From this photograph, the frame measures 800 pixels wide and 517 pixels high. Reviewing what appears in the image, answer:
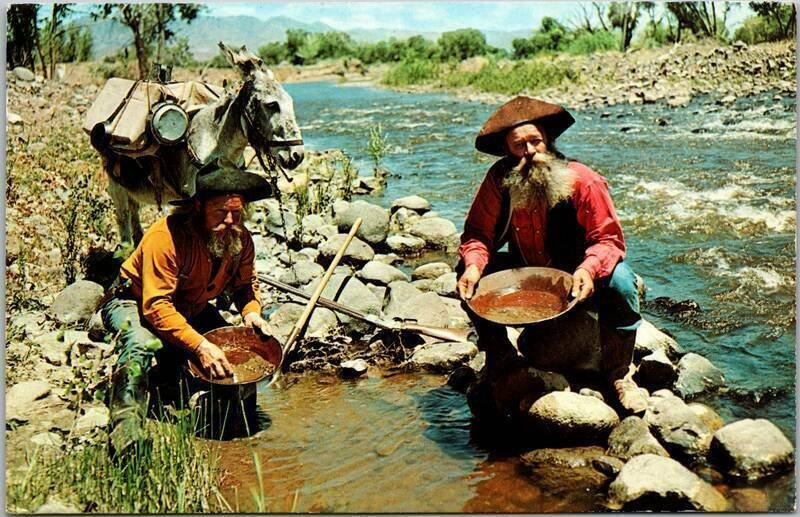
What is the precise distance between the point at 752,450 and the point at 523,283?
45.6 inches

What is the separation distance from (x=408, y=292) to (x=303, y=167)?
512 cm

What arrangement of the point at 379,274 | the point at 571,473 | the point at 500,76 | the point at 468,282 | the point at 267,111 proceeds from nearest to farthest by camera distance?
the point at 571,473 < the point at 468,282 < the point at 267,111 < the point at 379,274 < the point at 500,76

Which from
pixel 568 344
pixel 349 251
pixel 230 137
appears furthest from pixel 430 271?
pixel 568 344

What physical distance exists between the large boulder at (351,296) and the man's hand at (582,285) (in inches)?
73.0

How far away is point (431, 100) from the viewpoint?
59.6 ft

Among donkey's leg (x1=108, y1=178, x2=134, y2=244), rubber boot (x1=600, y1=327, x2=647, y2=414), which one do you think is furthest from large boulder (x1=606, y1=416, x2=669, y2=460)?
donkey's leg (x1=108, y1=178, x2=134, y2=244)

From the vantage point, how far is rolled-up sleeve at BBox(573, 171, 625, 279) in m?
3.27

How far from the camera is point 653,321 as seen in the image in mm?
4629

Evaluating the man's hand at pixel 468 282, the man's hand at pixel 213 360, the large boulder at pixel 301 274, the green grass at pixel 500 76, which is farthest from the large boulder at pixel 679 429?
the green grass at pixel 500 76

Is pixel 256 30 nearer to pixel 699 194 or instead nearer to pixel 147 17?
pixel 699 194

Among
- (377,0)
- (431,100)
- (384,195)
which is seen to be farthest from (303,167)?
(431,100)

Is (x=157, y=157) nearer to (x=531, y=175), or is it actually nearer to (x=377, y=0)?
(x=377, y=0)

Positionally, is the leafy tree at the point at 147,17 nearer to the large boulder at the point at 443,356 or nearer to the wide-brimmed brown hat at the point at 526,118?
the wide-brimmed brown hat at the point at 526,118

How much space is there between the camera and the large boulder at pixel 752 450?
289cm
